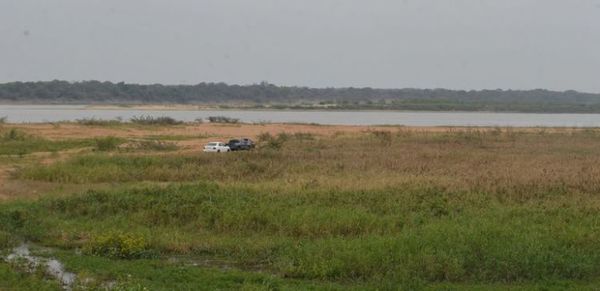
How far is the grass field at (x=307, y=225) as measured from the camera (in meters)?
13.1

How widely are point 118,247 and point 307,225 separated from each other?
496cm

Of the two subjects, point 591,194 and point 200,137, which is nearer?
point 591,194

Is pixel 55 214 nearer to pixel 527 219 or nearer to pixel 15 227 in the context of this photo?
pixel 15 227

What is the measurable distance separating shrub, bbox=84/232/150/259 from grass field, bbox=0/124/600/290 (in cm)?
3

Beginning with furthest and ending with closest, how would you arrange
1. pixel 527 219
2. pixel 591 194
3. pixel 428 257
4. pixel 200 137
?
pixel 200 137 < pixel 591 194 < pixel 527 219 < pixel 428 257

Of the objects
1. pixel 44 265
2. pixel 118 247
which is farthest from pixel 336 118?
pixel 44 265

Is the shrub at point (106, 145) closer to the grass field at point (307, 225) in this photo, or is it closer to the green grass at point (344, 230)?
the grass field at point (307, 225)

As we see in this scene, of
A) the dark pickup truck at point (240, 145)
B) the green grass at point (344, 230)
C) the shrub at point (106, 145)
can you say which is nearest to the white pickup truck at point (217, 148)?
the dark pickup truck at point (240, 145)

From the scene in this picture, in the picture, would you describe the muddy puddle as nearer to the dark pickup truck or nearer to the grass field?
the grass field

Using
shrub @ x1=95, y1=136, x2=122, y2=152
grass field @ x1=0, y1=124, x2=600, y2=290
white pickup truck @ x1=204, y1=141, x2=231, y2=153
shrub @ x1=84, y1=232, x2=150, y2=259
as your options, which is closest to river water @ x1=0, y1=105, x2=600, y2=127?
shrub @ x1=95, y1=136, x2=122, y2=152


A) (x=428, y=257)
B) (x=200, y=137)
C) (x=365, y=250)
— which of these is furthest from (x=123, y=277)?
(x=200, y=137)

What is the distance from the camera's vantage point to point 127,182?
27781 mm

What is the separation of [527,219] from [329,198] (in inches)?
243

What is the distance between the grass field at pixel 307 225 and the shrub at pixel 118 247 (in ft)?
0.11
